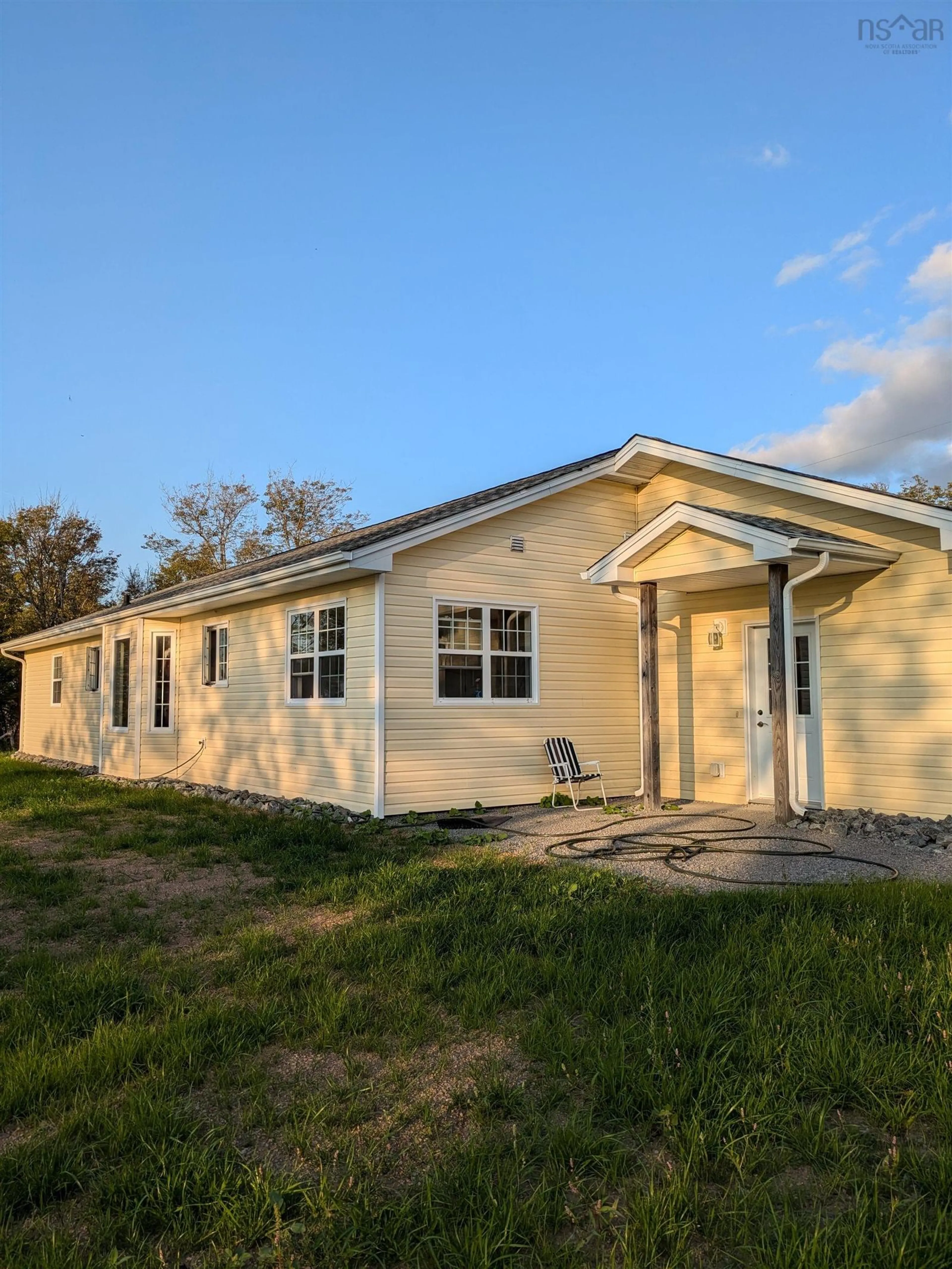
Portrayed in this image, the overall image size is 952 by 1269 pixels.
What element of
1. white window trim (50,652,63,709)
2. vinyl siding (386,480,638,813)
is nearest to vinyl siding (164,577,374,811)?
vinyl siding (386,480,638,813)

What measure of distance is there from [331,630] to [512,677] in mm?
2496

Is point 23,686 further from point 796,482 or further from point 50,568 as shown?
point 796,482

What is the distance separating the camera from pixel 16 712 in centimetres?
2936

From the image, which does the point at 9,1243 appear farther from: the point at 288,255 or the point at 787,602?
the point at 288,255

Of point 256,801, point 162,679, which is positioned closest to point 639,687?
point 256,801

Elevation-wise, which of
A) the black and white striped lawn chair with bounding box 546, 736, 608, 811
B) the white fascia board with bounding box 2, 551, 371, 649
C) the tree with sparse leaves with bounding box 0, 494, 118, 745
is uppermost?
the tree with sparse leaves with bounding box 0, 494, 118, 745

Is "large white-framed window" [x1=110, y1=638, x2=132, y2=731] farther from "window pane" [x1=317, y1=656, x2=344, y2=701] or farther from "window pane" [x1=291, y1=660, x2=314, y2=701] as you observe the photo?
"window pane" [x1=317, y1=656, x2=344, y2=701]

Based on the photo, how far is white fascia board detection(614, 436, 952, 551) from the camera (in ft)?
28.2

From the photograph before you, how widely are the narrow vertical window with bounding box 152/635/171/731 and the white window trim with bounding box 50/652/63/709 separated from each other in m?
7.55

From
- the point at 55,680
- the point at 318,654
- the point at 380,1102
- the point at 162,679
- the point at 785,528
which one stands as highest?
the point at 785,528

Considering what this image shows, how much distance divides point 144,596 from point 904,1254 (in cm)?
2113

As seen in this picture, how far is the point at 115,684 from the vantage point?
673 inches

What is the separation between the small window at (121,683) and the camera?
16.7 meters

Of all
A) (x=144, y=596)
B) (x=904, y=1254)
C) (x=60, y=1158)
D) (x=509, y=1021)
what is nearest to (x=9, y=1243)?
(x=60, y=1158)
